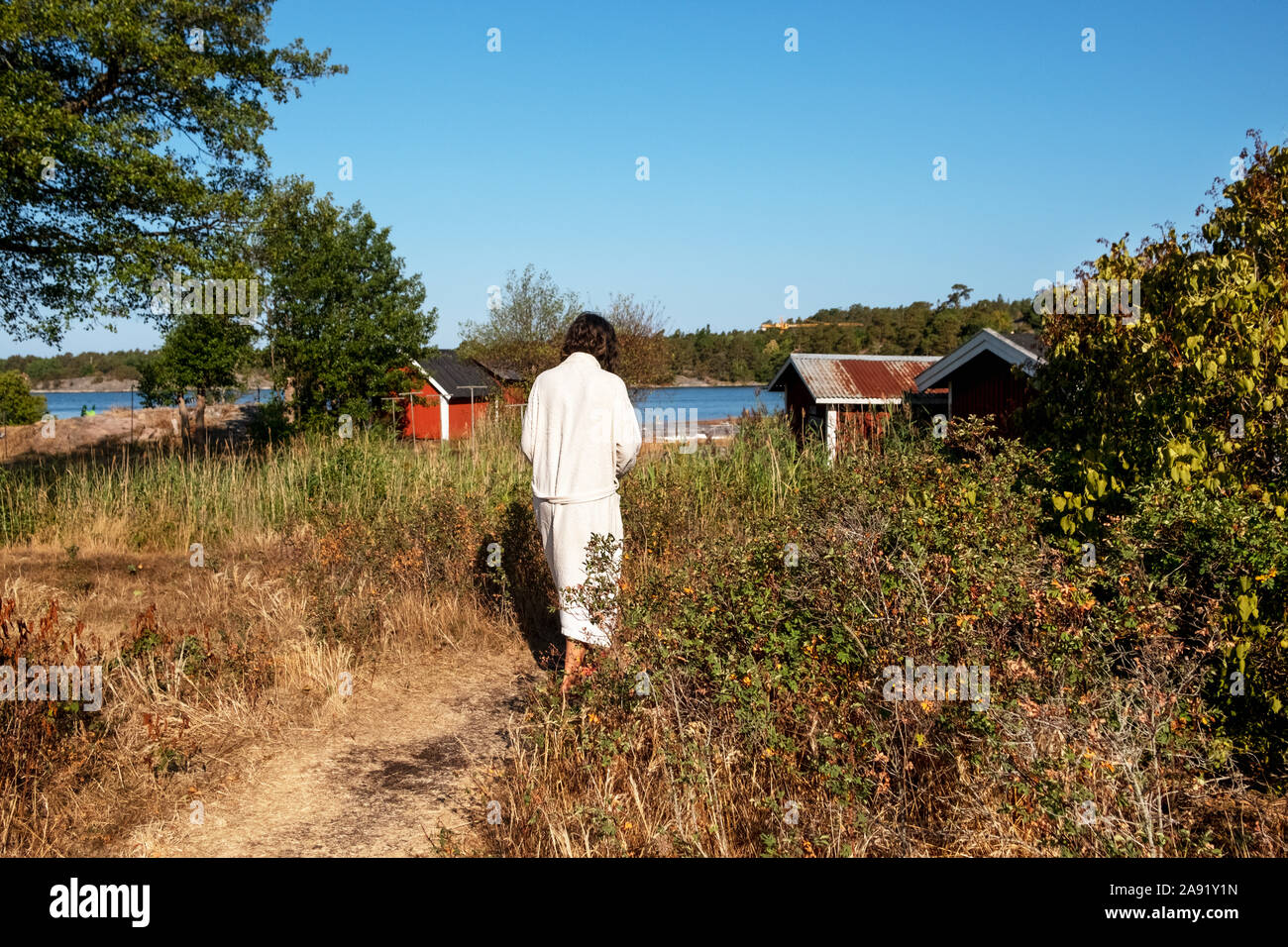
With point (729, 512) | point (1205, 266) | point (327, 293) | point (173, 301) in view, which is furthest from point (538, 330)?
point (1205, 266)

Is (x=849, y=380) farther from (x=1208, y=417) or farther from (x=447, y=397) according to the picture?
(x=447, y=397)

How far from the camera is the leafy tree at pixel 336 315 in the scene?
32000 mm

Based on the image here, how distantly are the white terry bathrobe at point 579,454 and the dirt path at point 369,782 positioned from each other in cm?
85

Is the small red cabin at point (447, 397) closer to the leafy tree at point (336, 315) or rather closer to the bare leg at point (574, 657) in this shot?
the leafy tree at point (336, 315)

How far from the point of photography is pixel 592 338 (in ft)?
15.4

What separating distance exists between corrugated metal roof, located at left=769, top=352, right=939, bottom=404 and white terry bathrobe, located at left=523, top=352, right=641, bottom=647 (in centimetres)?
1812

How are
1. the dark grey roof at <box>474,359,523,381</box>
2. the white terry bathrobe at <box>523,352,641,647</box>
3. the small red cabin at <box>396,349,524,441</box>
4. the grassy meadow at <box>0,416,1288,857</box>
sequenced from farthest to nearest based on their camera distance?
the dark grey roof at <box>474,359,523,381</box>
the small red cabin at <box>396,349,524,441</box>
the white terry bathrobe at <box>523,352,641,647</box>
the grassy meadow at <box>0,416,1288,857</box>

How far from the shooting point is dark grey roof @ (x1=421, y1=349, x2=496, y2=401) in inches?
1694

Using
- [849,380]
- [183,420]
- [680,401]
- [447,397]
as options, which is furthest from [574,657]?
[680,401]

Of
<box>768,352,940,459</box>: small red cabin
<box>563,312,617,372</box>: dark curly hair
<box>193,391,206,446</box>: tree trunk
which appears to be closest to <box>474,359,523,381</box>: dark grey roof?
<box>193,391,206,446</box>: tree trunk

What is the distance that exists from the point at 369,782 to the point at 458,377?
43.4m

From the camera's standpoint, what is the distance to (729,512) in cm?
787

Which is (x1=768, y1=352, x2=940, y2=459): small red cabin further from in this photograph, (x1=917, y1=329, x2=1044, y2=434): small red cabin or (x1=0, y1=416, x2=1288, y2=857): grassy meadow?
(x1=0, y1=416, x2=1288, y2=857): grassy meadow

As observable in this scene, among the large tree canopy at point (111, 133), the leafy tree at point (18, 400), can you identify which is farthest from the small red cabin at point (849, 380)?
the leafy tree at point (18, 400)
